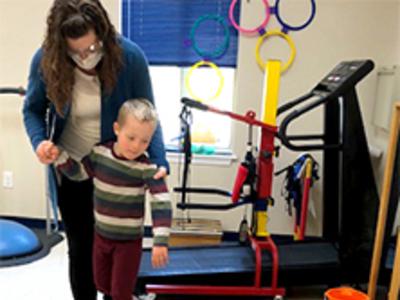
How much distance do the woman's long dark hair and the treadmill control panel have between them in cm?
134

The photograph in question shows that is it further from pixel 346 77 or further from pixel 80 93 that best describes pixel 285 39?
pixel 80 93

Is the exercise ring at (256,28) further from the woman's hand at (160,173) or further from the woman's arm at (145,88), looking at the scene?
the woman's hand at (160,173)

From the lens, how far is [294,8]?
10.8 ft

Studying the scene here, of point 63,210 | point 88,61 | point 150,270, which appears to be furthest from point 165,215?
point 150,270

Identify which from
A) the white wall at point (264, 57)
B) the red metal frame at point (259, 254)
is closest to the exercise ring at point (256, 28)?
the white wall at point (264, 57)

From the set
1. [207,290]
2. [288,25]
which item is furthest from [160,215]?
[288,25]

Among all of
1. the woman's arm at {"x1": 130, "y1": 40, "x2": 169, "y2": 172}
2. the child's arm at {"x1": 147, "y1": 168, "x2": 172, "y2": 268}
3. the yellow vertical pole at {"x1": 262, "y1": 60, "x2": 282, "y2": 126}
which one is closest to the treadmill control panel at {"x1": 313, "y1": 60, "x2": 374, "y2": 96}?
the yellow vertical pole at {"x1": 262, "y1": 60, "x2": 282, "y2": 126}

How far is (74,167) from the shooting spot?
68.7 inches

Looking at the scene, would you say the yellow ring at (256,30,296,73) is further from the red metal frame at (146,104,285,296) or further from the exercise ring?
the red metal frame at (146,104,285,296)

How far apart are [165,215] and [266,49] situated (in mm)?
2084

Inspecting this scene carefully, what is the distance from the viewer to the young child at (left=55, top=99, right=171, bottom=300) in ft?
5.35

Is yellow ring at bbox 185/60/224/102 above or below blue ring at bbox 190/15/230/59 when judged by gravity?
below

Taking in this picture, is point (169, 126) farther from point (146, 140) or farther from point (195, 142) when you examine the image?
point (146, 140)

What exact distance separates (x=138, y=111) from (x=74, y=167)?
37 cm
